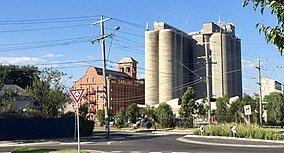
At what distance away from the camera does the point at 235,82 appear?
109375mm

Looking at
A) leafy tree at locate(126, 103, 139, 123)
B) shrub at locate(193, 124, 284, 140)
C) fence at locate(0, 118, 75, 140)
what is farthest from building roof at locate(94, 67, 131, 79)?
shrub at locate(193, 124, 284, 140)

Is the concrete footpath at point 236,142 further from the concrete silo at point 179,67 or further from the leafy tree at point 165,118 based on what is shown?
the concrete silo at point 179,67

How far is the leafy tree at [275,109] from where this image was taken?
62.4m

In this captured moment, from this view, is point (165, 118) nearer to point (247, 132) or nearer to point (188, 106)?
point (188, 106)

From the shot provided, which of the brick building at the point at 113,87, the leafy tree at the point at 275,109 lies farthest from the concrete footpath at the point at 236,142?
the brick building at the point at 113,87

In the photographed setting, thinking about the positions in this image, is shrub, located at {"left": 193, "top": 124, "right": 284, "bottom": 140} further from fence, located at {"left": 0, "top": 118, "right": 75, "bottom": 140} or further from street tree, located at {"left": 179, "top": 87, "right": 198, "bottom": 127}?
street tree, located at {"left": 179, "top": 87, "right": 198, "bottom": 127}

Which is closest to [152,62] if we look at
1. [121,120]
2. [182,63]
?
[182,63]

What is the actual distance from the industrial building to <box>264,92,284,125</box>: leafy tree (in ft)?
115

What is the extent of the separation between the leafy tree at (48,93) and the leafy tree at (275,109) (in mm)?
34321

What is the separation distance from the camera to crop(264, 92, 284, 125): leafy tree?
62375 mm

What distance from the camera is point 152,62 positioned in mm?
105500

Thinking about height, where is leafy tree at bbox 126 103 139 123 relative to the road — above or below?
above

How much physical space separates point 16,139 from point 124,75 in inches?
3526

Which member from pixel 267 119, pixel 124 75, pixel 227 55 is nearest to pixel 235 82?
pixel 227 55
